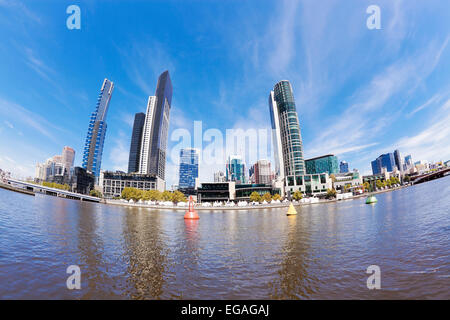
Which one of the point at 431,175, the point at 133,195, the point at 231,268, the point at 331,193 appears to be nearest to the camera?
the point at 231,268

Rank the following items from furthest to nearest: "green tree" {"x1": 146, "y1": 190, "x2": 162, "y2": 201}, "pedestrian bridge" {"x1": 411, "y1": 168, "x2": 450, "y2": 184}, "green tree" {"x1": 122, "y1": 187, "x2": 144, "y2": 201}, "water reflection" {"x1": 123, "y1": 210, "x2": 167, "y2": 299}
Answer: "pedestrian bridge" {"x1": 411, "y1": 168, "x2": 450, "y2": 184} < "green tree" {"x1": 146, "y1": 190, "x2": 162, "y2": 201} < "green tree" {"x1": 122, "y1": 187, "x2": 144, "y2": 201} < "water reflection" {"x1": 123, "y1": 210, "x2": 167, "y2": 299}

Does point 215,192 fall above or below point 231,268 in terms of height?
above

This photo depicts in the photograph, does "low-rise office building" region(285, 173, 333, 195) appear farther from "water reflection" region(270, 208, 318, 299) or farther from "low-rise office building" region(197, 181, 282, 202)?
"water reflection" region(270, 208, 318, 299)

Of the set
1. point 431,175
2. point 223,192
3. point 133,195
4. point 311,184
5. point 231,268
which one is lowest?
point 231,268

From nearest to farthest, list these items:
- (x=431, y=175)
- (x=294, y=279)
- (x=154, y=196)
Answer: (x=294, y=279)
(x=154, y=196)
(x=431, y=175)

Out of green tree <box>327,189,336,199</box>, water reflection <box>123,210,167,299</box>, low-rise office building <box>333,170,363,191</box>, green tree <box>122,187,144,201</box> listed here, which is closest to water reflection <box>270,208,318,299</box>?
water reflection <box>123,210,167,299</box>

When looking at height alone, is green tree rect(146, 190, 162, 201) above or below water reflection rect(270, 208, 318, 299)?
above

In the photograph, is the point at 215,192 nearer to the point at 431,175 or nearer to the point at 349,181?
the point at 349,181

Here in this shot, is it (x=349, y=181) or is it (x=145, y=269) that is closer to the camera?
(x=145, y=269)

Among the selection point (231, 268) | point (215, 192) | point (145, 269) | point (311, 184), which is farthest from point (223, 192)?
point (145, 269)

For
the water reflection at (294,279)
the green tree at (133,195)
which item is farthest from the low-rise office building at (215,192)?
the water reflection at (294,279)

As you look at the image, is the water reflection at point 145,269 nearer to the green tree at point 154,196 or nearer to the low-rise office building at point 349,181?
the green tree at point 154,196
